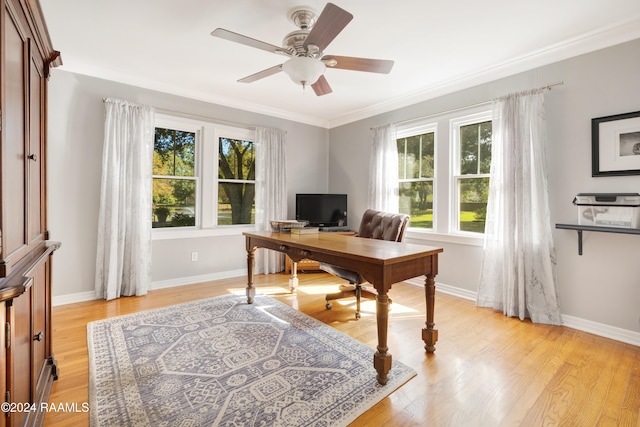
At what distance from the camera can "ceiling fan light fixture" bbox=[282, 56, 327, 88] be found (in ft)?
6.80

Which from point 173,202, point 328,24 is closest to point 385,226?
point 328,24

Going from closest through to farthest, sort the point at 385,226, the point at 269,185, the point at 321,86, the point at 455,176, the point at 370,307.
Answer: the point at 321,86 → the point at 385,226 → the point at 370,307 → the point at 455,176 → the point at 269,185

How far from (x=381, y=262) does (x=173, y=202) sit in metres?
3.16

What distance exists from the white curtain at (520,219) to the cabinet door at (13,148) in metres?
3.46

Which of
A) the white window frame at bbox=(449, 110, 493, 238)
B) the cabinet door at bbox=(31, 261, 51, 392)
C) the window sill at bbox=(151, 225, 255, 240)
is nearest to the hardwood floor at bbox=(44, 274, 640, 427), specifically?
the cabinet door at bbox=(31, 261, 51, 392)

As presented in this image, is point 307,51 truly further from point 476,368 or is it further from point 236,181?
point 236,181

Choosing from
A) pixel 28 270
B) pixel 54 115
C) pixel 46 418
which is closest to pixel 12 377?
pixel 28 270

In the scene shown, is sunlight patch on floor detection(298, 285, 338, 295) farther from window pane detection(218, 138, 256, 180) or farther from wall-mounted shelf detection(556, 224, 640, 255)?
wall-mounted shelf detection(556, 224, 640, 255)

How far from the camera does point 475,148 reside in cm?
345

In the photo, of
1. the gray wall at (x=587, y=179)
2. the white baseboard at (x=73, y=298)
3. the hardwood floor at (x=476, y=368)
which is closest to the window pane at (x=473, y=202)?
the gray wall at (x=587, y=179)

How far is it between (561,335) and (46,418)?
3502mm

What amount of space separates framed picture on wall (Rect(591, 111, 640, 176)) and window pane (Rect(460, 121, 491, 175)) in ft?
3.07

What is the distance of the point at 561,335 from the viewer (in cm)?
248

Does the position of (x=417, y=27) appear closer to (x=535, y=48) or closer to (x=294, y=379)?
(x=535, y=48)
